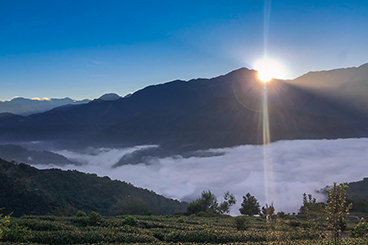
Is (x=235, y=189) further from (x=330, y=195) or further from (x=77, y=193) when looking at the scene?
(x=330, y=195)

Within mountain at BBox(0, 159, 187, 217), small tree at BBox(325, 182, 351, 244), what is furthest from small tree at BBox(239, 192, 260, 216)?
small tree at BBox(325, 182, 351, 244)

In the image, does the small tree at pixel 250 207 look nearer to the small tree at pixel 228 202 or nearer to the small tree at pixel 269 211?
the small tree at pixel 228 202

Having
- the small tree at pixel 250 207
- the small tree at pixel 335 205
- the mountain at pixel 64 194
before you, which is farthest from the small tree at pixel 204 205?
the small tree at pixel 335 205

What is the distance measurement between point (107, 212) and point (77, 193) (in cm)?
1564

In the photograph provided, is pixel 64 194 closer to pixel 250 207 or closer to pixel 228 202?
pixel 228 202

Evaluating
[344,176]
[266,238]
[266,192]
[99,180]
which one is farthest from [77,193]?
[344,176]

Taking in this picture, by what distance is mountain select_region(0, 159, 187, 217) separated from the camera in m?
A: 52.7

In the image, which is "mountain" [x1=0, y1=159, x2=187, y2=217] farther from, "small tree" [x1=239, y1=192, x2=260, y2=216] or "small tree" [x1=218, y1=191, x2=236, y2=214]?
"small tree" [x1=239, y1=192, x2=260, y2=216]

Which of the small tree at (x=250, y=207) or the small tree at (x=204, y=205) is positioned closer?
the small tree at (x=204, y=205)

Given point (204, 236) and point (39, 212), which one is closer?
point (204, 236)

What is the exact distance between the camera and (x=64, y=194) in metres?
67.7

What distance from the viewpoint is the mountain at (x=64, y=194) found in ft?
173

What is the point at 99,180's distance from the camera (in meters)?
84.8

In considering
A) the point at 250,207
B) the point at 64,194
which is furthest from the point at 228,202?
the point at 64,194
